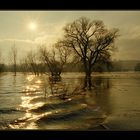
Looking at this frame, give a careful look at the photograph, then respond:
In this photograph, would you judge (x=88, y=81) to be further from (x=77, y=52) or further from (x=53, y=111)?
(x=53, y=111)

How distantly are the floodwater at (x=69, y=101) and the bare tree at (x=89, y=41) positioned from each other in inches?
5.7

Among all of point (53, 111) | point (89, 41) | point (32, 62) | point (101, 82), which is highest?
point (89, 41)

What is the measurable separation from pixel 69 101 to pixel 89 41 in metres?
0.59

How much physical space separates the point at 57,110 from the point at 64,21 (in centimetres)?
79

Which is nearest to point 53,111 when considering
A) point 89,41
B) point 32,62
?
point 32,62

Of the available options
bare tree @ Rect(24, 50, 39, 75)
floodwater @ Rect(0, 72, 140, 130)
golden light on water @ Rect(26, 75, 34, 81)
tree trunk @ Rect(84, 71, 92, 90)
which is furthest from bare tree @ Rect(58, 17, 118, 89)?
golden light on water @ Rect(26, 75, 34, 81)

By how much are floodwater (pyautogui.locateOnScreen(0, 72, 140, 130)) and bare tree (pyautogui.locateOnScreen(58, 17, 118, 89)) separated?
0.14 metres

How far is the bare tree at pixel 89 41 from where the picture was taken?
91.1 inches

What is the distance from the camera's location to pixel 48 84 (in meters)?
2.34

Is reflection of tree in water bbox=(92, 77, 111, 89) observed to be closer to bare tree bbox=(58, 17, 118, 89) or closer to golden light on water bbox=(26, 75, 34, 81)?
bare tree bbox=(58, 17, 118, 89)

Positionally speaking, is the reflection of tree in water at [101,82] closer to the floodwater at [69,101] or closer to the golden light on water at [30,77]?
the floodwater at [69,101]

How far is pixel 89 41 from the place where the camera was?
2.40 m

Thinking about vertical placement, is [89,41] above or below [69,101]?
above
